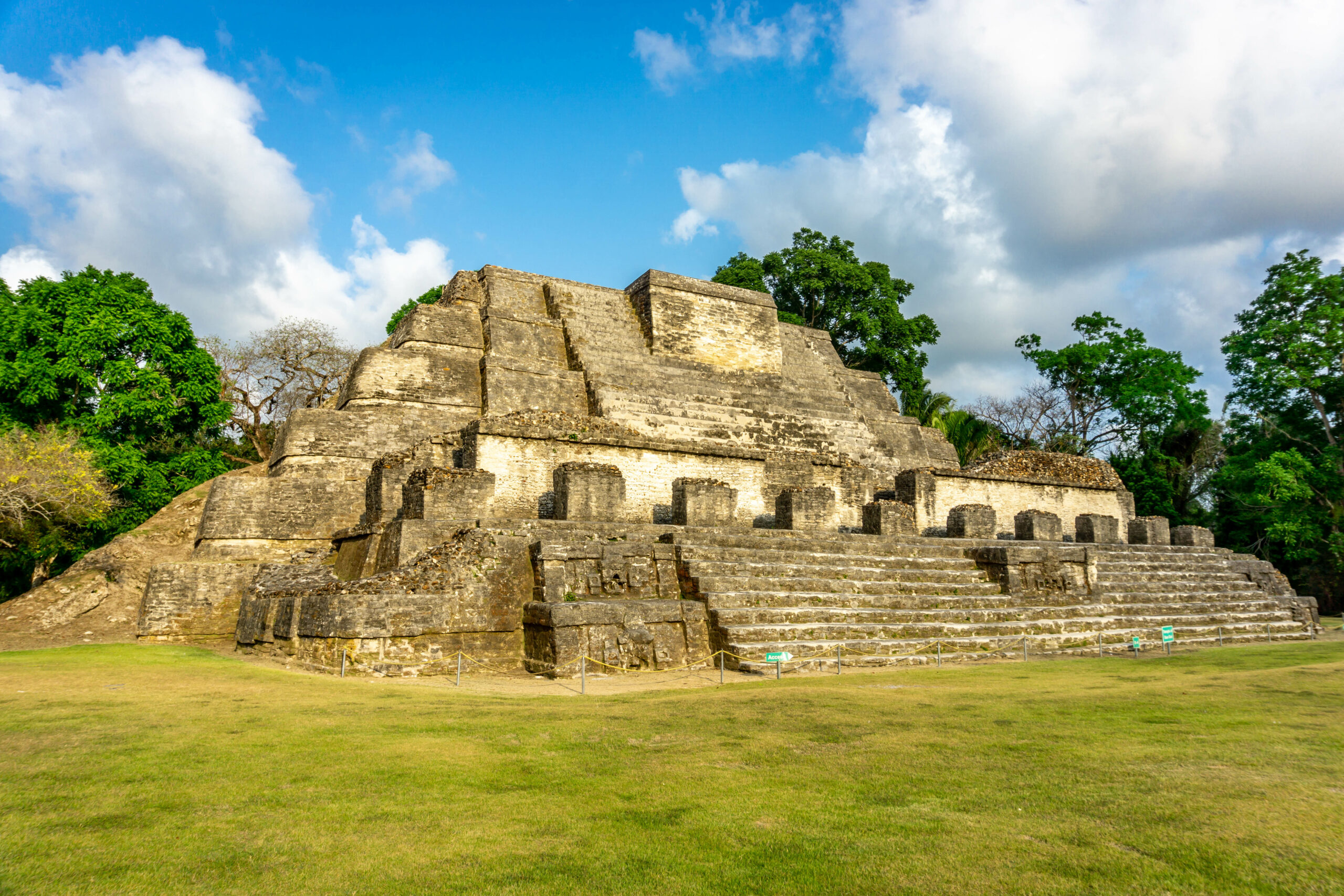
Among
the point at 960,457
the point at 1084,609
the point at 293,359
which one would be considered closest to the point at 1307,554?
the point at 960,457

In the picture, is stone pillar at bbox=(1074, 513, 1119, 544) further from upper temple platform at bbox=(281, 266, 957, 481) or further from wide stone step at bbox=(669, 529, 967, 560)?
wide stone step at bbox=(669, 529, 967, 560)

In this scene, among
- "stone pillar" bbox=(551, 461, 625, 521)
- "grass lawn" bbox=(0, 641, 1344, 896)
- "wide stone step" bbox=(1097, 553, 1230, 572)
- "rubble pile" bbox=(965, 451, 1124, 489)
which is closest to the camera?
"grass lawn" bbox=(0, 641, 1344, 896)

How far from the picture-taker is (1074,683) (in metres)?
7.04

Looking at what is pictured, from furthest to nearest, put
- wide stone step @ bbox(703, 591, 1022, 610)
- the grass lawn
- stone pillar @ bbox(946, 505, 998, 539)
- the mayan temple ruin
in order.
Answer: stone pillar @ bbox(946, 505, 998, 539)
wide stone step @ bbox(703, 591, 1022, 610)
the mayan temple ruin
the grass lawn

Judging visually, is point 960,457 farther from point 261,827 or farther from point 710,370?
point 261,827

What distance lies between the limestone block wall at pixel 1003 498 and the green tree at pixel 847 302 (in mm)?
10797

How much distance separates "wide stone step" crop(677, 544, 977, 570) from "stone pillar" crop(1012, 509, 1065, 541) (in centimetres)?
350

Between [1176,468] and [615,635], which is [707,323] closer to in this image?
[615,635]

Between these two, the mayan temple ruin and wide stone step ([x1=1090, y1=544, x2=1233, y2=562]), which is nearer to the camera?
the mayan temple ruin

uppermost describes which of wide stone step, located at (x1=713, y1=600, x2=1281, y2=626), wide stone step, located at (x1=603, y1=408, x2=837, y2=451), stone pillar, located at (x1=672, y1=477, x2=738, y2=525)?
wide stone step, located at (x1=603, y1=408, x2=837, y2=451)

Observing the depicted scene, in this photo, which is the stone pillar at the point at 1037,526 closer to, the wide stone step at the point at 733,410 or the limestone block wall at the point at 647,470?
the limestone block wall at the point at 647,470

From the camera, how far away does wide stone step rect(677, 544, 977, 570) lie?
9531 mm

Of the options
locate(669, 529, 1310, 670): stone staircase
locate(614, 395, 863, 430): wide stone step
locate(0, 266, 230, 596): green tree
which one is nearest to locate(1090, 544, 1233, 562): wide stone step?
locate(669, 529, 1310, 670): stone staircase

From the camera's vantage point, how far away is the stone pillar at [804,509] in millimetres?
11547
